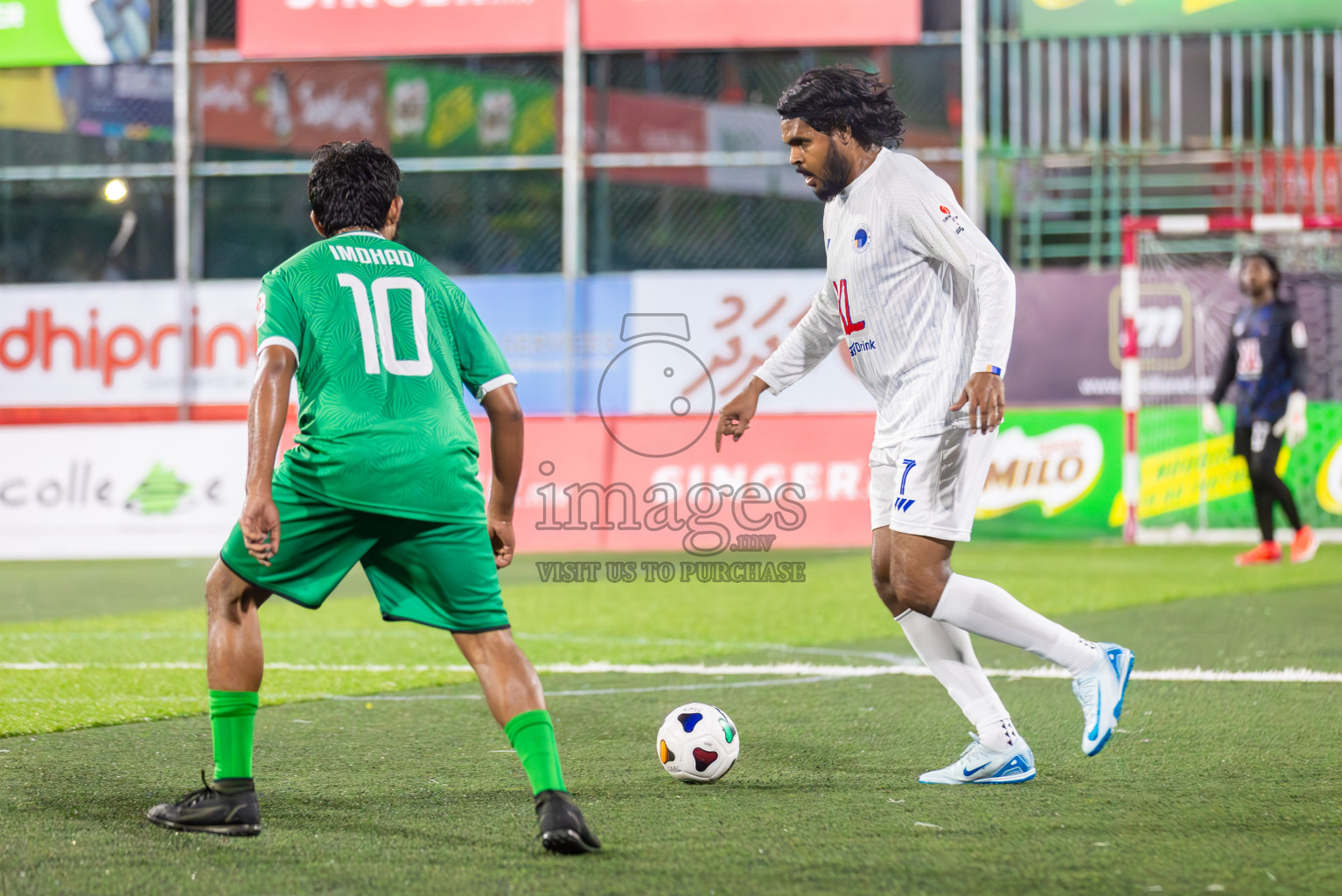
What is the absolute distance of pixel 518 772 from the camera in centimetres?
457

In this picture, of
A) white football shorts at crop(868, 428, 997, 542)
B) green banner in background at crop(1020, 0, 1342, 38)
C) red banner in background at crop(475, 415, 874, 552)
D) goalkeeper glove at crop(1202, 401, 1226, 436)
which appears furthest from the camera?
green banner in background at crop(1020, 0, 1342, 38)

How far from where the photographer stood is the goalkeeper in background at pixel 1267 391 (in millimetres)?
11914

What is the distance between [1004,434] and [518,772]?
10.4 meters

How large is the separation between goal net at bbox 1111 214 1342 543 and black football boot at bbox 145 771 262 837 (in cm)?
1082

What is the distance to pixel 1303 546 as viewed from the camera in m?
12.2

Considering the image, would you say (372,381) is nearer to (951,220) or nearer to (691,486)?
(951,220)

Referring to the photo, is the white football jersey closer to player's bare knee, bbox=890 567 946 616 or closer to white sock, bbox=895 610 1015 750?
player's bare knee, bbox=890 567 946 616

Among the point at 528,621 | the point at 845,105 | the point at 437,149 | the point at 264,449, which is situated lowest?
the point at 528,621

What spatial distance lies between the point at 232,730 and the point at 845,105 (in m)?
2.30

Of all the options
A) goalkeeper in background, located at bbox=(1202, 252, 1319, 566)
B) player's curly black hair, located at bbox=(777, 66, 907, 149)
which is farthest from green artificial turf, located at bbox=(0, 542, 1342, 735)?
player's curly black hair, located at bbox=(777, 66, 907, 149)

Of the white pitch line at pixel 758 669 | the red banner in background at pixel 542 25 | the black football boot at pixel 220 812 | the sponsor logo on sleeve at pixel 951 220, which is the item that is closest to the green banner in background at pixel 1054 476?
the red banner in background at pixel 542 25

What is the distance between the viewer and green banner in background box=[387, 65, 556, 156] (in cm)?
2038

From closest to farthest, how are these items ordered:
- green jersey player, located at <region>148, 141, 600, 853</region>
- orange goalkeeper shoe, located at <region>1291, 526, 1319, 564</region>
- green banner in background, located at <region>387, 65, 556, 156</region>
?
green jersey player, located at <region>148, 141, 600, 853</region>, orange goalkeeper shoe, located at <region>1291, 526, 1319, 564</region>, green banner in background, located at <region>387, 65, 556, 156</region>

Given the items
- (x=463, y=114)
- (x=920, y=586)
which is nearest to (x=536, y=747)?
(x=920, y=586)
